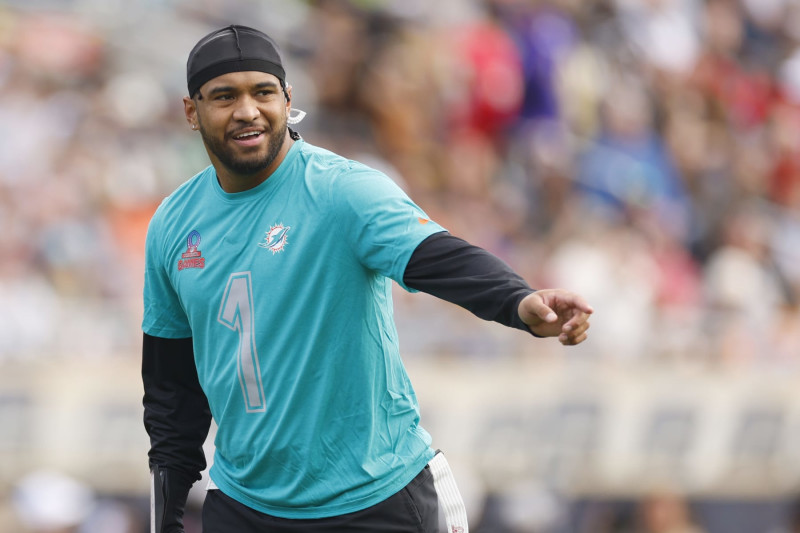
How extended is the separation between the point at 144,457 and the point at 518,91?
5.17 m

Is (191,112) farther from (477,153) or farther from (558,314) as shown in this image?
(477,153)

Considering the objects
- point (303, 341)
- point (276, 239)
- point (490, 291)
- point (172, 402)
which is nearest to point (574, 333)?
point (490, 291)

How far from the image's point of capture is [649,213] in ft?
36.2

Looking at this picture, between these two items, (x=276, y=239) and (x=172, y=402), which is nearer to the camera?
(x=276, y=239)

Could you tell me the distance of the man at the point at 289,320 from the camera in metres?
3.79

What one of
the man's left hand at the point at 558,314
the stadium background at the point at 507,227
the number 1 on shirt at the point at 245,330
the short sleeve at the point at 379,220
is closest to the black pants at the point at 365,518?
the number 1 on shirt at the point at 245,330

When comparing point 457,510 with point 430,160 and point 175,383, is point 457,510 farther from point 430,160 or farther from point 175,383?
point 430,160

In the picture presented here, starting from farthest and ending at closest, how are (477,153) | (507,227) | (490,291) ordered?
(477,153)
(507,227)
(490,291)

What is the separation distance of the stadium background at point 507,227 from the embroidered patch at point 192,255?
11.6ft

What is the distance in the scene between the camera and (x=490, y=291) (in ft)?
11.1

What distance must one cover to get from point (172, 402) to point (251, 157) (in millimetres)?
916

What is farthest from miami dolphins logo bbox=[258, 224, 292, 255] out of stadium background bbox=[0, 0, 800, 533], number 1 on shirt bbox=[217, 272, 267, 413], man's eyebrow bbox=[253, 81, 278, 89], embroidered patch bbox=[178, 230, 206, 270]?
stadium background bbox=[0, 0, 800, 533]

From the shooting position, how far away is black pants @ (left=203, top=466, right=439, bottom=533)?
152 inches

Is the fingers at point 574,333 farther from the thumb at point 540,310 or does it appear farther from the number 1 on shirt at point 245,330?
the number 1 on shirt at point 245,330
